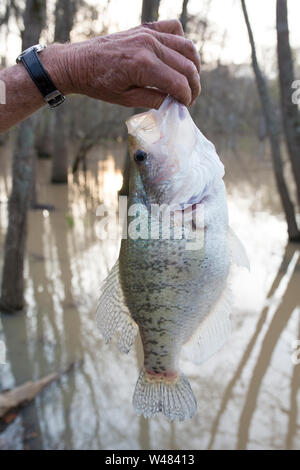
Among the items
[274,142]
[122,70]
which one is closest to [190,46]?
[122,70]

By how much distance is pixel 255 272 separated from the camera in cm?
698

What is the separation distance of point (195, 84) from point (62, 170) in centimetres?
1368

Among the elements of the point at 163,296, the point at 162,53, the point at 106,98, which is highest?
the point at 162,53

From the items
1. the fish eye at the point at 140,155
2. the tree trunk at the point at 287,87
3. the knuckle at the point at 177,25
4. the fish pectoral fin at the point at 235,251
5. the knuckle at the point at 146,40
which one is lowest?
the fish pectoral fin at the point at 235,251

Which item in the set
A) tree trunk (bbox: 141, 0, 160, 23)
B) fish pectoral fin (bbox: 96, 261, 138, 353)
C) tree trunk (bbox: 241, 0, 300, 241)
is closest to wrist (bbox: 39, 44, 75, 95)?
fish pectoral fin (bbox: 96, 261, 138, 353)

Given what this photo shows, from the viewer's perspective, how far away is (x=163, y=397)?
1.60 m

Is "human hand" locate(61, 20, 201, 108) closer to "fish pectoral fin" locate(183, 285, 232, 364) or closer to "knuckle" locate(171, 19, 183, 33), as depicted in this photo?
"knuckle" locate(171, 19, 183, 33)

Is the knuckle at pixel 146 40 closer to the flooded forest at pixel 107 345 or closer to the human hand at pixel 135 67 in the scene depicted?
the human hand at pixel 135 67

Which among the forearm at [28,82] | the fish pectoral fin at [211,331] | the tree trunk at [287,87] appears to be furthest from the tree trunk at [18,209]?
the tree trunk at [287,87]

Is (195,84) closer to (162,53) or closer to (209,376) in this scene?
(162,53)

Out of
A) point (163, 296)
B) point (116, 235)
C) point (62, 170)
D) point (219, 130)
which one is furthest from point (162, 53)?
point (219, 130)

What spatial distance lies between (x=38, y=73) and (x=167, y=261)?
0.83 metres

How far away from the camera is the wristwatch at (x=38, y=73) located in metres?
1.57

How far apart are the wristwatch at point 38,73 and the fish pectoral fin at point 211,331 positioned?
100 cm
